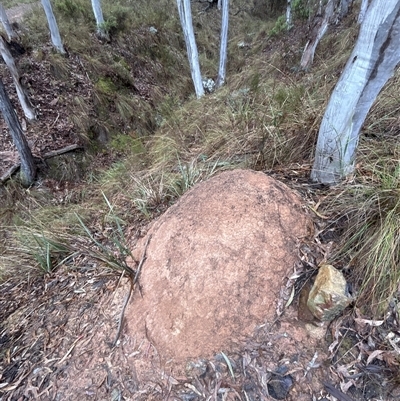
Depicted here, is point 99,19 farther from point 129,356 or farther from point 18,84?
point 129,356

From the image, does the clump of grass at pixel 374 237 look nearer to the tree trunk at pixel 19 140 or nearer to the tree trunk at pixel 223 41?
the tree trunk at pixel 19 140

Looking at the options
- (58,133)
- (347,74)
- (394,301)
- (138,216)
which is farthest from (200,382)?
(58,133)

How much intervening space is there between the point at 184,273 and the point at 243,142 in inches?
64.0

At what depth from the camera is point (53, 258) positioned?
2240mm

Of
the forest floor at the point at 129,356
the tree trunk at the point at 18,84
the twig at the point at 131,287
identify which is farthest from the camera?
the tree trunk at the point at 18,84

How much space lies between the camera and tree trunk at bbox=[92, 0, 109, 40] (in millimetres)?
8703

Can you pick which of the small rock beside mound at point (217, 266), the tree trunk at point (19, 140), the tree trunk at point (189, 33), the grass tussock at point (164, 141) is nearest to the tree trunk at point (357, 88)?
the grass tussock at point (164, 141)

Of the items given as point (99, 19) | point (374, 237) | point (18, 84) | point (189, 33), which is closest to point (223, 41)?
point (189, 33)

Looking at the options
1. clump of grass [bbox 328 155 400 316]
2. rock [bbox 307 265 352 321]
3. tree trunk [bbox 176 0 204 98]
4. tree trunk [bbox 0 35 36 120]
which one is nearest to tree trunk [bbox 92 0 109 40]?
tree trunk [bbox 0 35 36 120]

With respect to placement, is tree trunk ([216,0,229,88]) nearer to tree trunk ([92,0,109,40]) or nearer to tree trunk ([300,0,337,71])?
tree trunk ([300,0,337,71])

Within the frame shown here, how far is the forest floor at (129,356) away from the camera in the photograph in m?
1.21

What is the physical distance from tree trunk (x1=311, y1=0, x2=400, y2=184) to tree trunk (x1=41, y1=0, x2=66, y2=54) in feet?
26.5

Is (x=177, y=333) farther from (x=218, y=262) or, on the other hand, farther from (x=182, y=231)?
(x=182, y=231)

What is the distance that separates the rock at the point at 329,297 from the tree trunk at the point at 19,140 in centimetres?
549
